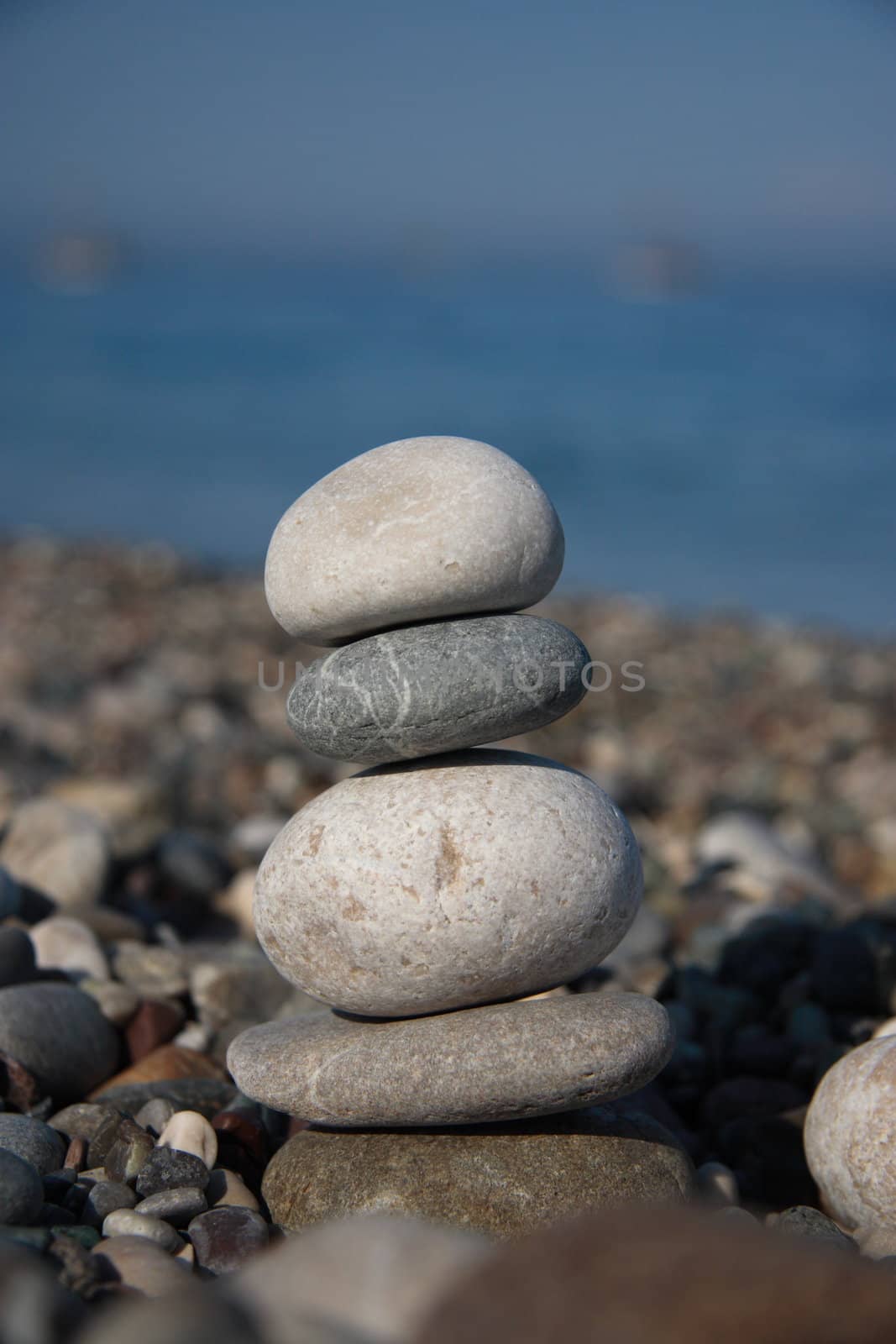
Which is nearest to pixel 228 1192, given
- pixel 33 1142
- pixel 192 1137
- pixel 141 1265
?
pixel 192 1137

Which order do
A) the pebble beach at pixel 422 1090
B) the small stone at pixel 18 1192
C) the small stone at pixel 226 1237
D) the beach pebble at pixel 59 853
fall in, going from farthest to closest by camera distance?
the beach pebble at pixel 59 853
the small stone at pixel 226 1237
the small stone at pixel 18 1192
the pebble beach at pixel 422 1090

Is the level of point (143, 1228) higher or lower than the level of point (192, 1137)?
higher

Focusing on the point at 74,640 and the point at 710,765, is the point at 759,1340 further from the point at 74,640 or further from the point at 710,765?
the point at 74,640

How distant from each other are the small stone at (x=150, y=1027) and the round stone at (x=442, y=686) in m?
1.49

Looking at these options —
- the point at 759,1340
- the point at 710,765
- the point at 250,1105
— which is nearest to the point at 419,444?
the point at 250,1105

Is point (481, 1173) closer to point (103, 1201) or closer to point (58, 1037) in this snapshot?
point (103, 1201)

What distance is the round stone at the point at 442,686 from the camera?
3.55 m

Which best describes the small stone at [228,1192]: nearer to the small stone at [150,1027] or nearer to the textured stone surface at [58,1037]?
the textured stone surface at [58,1037]

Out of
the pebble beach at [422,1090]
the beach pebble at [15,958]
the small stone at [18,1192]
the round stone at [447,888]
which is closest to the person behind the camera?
the pebble beach at [422,1090]

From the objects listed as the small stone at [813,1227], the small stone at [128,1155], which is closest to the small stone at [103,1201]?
the small stone at [128,1155]

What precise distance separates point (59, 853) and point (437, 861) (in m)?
2.94

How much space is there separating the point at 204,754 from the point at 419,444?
569cm

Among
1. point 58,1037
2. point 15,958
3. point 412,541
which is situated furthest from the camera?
point 15,958

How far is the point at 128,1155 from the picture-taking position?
133 inches
